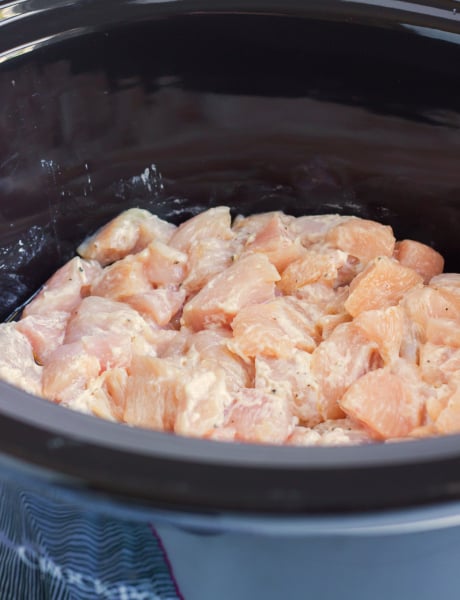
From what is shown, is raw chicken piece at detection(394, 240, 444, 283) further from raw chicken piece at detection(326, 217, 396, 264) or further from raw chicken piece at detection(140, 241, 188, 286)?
raw chicken piece at detection(140, 241, 188, 286)

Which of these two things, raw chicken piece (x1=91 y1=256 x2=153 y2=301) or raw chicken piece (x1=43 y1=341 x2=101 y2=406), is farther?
raw chicken piece (x1=91 y1=256 x2=153 y2=301)

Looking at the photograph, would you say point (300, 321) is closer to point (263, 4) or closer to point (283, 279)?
point (283, 279)

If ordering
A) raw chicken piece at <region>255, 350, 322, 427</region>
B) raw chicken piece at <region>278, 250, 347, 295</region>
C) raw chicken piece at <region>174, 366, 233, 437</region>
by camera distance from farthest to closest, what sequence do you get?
1. raw chicken piece at <region>278, 250, 347, 295</region>
2. raw chicken piece at <region>255, 350, 322, 427</region>
3. raw chicken piece at <region>174, 366, 233, 437</region>

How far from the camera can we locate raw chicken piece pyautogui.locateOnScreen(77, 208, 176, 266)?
1894mm

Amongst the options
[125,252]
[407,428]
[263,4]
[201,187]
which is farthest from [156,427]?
[263,4]

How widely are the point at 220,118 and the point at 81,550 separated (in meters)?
1.15

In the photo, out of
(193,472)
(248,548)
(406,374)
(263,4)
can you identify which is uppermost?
(263,4)

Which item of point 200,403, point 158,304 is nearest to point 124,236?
point 158,304

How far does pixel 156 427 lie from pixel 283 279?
0.59m

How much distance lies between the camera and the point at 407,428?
53.2 inches

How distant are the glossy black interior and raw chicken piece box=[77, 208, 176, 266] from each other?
0.03m

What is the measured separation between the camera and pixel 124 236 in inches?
74.9

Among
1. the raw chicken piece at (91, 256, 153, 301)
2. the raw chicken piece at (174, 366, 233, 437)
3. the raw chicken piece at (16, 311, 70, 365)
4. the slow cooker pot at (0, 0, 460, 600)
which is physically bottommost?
the raw chicken piece at (16, 311, 70, 365)

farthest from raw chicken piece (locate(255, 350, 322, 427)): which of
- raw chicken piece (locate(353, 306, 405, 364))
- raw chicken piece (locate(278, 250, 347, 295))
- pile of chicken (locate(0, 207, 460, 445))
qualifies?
raw chicken piece (locate(278, 250, 347, 295))
